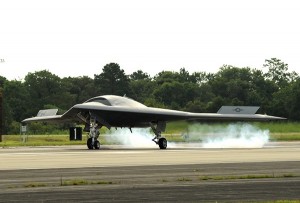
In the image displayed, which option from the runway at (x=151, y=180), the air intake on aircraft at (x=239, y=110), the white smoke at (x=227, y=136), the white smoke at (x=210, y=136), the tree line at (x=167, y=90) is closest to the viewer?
the runway at (x=151, y=180)

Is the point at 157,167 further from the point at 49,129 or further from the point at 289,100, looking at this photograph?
the point at 49,129

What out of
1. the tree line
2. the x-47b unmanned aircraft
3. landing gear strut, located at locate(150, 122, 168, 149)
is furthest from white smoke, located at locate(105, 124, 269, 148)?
the tree line

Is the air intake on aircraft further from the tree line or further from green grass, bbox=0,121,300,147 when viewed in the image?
the tree line

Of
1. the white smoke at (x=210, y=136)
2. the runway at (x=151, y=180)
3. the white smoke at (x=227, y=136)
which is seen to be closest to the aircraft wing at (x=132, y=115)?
the white smoke at (x=210, y=136)

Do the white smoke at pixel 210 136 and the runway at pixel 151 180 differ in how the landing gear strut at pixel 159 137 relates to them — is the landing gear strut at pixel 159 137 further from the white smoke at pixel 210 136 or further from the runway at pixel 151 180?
the runway at pixel 151 180

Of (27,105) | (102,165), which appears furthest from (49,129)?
(102,165)

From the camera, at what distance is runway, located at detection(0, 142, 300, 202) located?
59.3ft

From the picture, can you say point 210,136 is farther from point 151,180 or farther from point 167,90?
point 167,90

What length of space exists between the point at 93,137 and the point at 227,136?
41.4ft

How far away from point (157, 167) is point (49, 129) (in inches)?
2805

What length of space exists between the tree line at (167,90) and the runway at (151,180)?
2035 inches

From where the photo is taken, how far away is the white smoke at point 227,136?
182ft

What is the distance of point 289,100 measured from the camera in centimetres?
8650

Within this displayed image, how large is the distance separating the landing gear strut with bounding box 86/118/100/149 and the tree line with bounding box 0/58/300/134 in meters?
34.9
